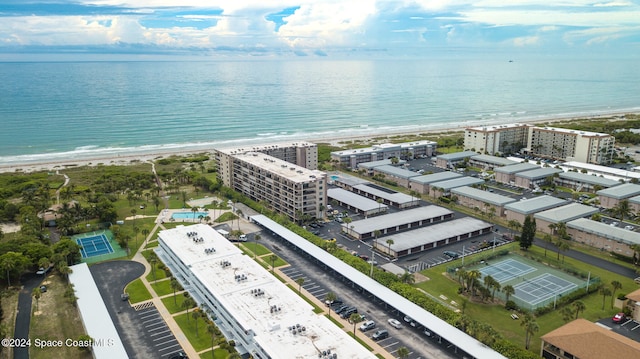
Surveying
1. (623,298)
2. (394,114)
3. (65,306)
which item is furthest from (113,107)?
(623,298)

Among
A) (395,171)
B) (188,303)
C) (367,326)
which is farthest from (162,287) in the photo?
(395,171)

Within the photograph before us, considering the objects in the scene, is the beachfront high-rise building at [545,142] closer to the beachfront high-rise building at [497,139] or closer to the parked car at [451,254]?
the beachfront high-rise building at [497,139]

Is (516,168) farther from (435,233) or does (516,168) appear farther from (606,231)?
(435,233)

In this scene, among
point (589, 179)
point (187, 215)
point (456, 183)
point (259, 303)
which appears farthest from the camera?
point (589, 179)

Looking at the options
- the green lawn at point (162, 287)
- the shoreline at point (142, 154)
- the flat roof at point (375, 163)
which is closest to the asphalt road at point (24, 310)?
the green lawn at point (162, 287)

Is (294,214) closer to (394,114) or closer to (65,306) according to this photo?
(65,306)

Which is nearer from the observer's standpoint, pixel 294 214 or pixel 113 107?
pixel 294 214
